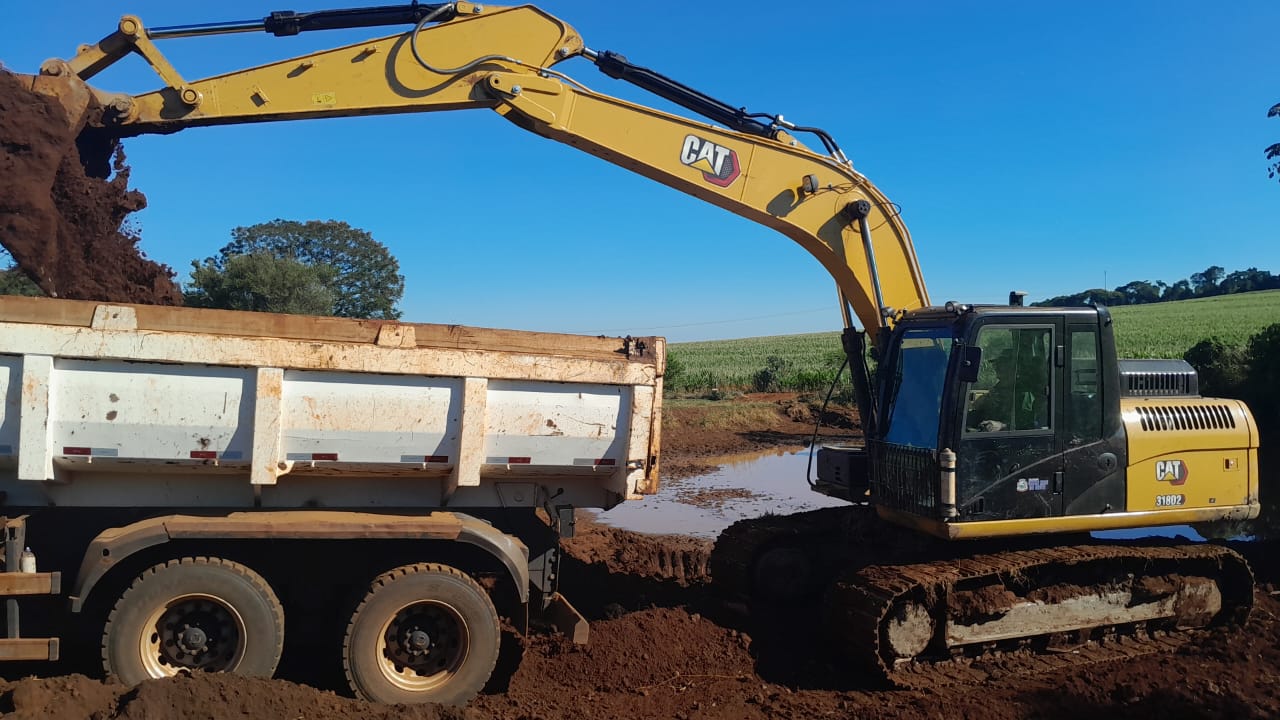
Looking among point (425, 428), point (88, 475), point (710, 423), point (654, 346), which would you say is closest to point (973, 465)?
→ point (654, 346)

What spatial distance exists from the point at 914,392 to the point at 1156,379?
229 centimetres

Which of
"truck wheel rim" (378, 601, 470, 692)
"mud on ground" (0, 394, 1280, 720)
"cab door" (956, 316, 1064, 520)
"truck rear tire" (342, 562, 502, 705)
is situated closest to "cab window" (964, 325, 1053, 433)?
"cab door" (956, 316, 1064, 520)

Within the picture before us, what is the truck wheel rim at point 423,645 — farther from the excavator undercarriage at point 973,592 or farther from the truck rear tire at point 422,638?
the excavator undercarriage at point 973,592

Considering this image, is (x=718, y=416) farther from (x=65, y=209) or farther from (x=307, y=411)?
(x=307, y=411)

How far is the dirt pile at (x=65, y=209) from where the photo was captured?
6230mm

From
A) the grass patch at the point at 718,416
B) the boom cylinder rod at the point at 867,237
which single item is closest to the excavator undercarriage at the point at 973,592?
the boom cylinder rod at the point at 867,237

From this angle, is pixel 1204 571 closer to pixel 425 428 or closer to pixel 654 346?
pixel 654 346

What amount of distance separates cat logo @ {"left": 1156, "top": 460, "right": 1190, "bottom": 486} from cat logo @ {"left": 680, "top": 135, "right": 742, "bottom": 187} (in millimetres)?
4162

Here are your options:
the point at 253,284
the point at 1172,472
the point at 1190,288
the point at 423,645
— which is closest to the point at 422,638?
the point at 423,645

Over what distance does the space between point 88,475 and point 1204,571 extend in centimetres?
856

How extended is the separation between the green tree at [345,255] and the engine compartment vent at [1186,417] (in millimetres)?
22106

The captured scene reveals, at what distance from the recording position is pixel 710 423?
23.3m

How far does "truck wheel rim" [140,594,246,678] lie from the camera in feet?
17.5

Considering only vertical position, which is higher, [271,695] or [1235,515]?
[1235,515]
